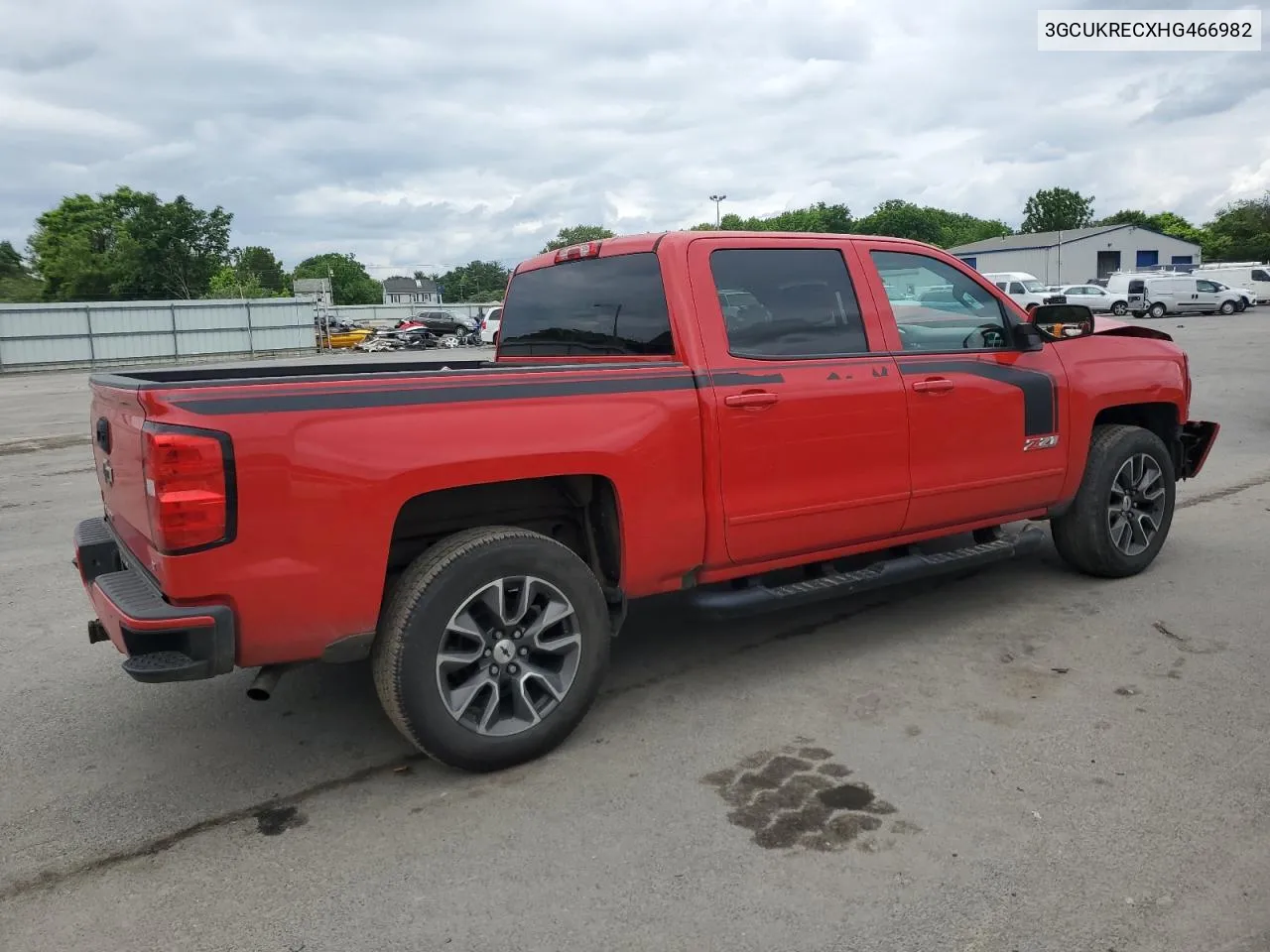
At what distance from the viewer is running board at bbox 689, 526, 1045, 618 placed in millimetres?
4027

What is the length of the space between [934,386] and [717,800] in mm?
2213

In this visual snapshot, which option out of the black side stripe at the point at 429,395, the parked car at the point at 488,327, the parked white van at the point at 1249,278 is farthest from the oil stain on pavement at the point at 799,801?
the parked white van at the point at 1249,278

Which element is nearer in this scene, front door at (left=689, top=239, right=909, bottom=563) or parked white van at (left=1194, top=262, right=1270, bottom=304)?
front door at (left=689, top=239, right=909, bottom=563)

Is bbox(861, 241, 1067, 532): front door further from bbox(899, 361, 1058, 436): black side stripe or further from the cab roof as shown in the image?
the cab roof

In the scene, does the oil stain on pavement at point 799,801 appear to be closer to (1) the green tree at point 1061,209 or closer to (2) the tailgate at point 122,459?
(2) the tailgate at point 122,459

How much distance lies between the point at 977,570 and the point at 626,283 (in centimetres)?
303

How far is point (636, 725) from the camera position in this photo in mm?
3859

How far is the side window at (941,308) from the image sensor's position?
4605mm

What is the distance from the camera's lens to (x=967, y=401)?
4637 millimetres

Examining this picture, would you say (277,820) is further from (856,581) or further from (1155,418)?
(1155,418)

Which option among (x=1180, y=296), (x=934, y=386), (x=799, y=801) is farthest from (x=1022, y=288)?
(x=799, y=801)

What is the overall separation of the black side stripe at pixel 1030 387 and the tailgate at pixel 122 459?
3.36 metres

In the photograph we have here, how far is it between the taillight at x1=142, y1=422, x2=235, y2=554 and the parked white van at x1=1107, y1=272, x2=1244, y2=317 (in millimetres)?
44597

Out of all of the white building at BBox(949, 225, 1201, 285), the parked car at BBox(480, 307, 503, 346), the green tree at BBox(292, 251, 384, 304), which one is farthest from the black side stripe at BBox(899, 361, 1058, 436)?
the green tree at BBox(292, 251, 384, 304)
